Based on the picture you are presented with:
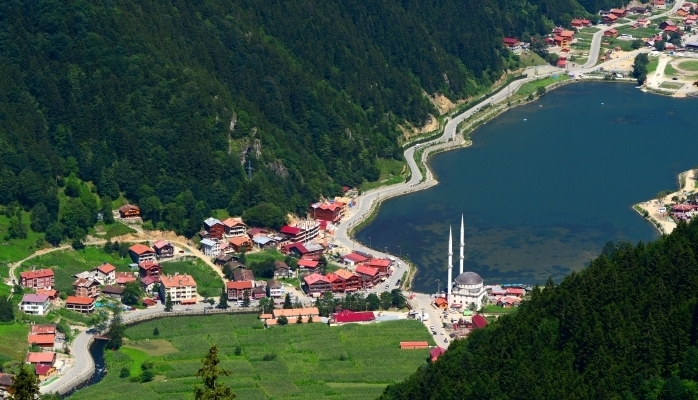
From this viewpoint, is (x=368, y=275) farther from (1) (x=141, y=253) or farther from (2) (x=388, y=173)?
(2) (x=388, y=173)

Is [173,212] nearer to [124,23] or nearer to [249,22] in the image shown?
[124,23]

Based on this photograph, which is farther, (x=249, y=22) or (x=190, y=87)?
(x=249, y=22)

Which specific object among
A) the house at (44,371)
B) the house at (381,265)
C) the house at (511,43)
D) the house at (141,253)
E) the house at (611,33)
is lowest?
the house at (44,371)

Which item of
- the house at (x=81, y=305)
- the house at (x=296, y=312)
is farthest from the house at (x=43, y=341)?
the house at (x=296, y=312)

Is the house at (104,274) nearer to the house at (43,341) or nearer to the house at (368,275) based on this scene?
the house at (43,341)

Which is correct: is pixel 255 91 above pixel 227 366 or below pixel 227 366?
above

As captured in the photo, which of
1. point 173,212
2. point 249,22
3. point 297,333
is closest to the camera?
point 297,333

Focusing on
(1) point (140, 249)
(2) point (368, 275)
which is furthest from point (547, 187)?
(1) point (140, 249)

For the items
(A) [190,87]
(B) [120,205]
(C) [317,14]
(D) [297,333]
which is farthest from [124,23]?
(D) [297,333]
